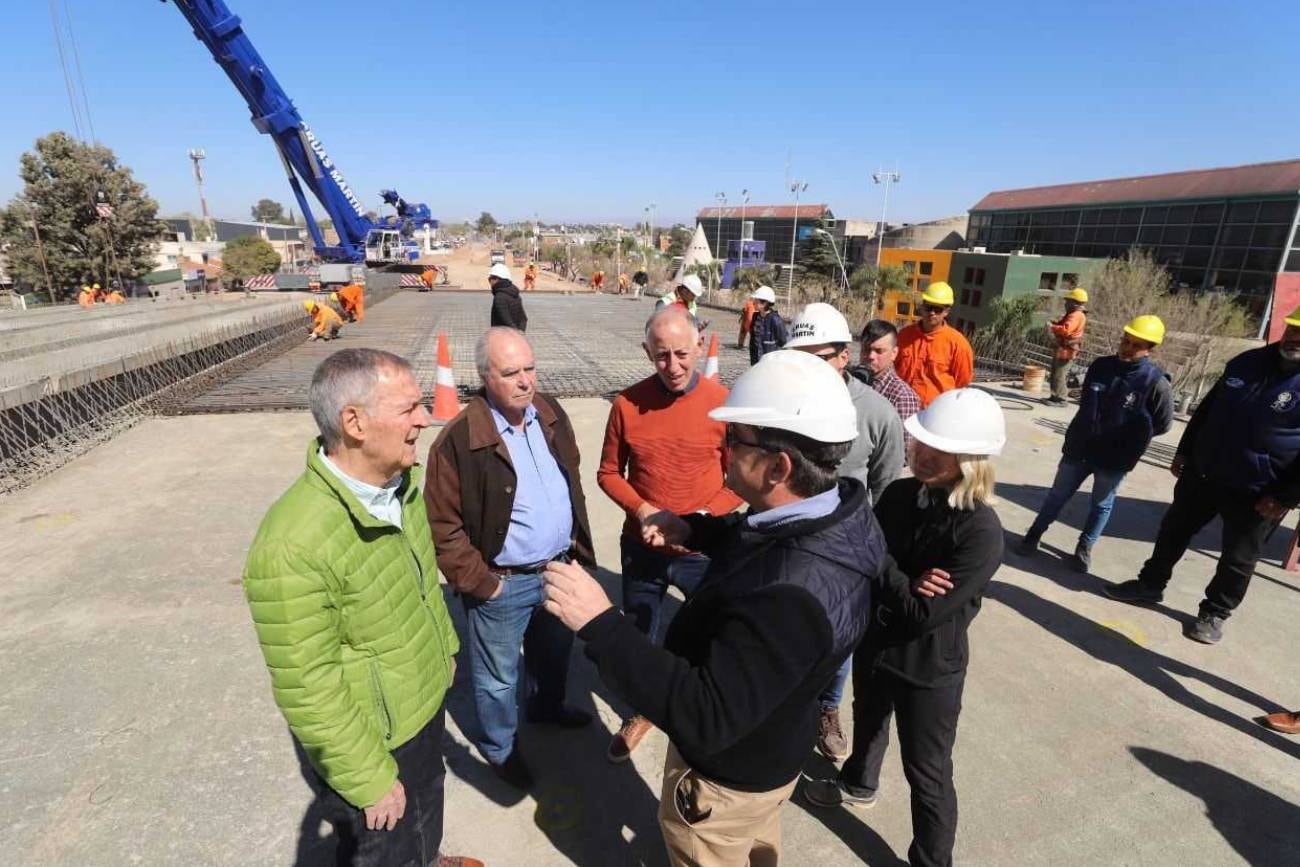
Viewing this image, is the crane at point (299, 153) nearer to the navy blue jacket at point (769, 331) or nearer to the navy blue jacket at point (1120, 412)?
the navy blue jacket at point (769, 331)

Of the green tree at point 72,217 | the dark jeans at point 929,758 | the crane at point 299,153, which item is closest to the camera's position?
the dark jeans at point 929,758

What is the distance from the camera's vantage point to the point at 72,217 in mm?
31156

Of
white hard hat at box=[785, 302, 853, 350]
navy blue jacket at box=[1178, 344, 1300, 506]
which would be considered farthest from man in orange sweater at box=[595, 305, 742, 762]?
navy blue jacket at box=[1178, 344, 1300, 506]

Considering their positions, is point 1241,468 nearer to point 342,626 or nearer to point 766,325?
point 342,626

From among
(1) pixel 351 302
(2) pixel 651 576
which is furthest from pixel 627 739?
(1) pixel 351 302

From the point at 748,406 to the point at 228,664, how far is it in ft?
11.2

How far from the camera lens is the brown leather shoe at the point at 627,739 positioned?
2.79 metres

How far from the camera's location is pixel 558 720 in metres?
2.99

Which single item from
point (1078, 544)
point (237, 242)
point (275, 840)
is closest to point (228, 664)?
point (275, 840)

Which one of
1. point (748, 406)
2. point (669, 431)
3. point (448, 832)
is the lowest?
point (448, 832)

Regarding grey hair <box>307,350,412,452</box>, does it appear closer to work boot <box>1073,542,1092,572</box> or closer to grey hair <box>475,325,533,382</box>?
grey hair <box>475,325,533,382</box>

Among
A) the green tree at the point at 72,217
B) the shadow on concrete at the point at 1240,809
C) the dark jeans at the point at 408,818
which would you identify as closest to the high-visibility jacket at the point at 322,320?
the dark jeans at the point at 408,818

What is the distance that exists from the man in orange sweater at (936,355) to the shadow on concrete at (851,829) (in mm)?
3063

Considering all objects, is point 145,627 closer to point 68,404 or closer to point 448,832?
point 448,832
